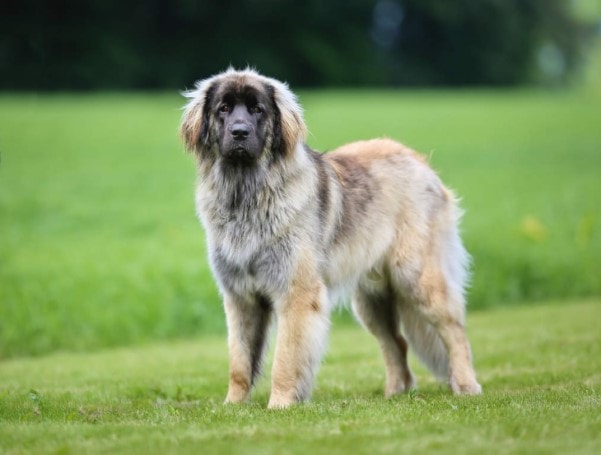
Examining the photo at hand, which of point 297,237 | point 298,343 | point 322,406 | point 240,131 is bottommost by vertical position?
point 322,406

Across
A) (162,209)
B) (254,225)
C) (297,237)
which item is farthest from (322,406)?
(162,209)

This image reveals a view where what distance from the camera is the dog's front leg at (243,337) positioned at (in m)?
8.02

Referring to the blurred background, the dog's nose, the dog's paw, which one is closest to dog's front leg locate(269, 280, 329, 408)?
the dog's nose

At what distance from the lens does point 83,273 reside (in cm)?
1406

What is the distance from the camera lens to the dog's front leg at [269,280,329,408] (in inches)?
301

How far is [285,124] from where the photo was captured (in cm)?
788

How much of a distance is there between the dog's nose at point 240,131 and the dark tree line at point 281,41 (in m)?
38.4

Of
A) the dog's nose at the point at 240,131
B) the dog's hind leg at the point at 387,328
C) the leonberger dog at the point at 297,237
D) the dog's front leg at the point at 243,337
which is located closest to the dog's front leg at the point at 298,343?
the leonberger dog at the point at 297,237

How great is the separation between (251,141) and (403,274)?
6.27 feet

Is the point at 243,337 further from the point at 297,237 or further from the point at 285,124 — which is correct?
the point at 285,124

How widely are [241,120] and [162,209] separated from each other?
11.9 meters

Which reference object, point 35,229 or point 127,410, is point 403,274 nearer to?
point 127,410

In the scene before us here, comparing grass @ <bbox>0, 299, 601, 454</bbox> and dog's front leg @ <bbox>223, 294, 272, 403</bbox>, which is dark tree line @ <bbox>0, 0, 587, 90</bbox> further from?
dog's front leg @ <bbox>223, 294, 272, 403</bbox>

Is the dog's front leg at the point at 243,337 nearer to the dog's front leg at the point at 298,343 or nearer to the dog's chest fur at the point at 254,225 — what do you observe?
the dog's chest fur at the point at 254,225
